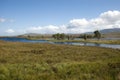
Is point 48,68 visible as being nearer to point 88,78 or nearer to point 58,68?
point 58,68

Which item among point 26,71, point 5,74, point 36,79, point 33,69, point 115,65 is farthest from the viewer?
point 115,65

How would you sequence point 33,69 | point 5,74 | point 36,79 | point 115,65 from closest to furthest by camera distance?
1. point 36,79
2. point 5,74
3. point 33,69
4. point 115,65

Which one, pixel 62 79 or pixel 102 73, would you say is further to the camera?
pixel 102 73

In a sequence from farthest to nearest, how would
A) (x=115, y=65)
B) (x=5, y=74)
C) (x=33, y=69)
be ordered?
(x=115, y=65)
(x=33, y=69)
(x=5, y=74)

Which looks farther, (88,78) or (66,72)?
(66,72)

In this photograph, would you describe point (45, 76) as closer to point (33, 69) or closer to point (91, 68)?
point (33, 69)

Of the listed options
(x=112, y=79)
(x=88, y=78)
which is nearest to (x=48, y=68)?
(x=88, y=78)

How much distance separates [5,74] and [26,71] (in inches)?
82.3

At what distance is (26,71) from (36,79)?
10.3 feet

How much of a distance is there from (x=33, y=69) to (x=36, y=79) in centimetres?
427

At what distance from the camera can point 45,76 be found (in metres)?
16.3

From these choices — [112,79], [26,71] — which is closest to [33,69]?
[26,71]

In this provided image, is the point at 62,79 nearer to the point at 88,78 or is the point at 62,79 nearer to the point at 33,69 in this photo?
the point at 88,78

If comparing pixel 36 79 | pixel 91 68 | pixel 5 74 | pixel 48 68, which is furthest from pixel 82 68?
pixel 5 74
